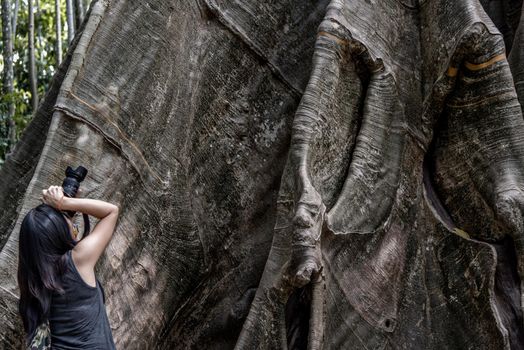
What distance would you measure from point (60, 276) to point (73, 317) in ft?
0.49

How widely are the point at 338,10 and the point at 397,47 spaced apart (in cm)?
48

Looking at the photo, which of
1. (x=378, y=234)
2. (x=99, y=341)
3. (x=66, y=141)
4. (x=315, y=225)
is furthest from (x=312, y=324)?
(x=66, y=141)

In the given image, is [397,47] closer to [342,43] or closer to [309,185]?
[342,43]

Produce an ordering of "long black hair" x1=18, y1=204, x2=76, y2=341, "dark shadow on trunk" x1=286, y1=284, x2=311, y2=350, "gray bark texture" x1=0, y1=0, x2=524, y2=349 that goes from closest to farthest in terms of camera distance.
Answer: "long black hair" x1=18, y1=204, x2=76, y2=341 → "dark shadow on trunk" x1=286, y1=284, x2=311, y2=350 → "gray bark texture" x1=0, y1=0, x2=524, y2=349

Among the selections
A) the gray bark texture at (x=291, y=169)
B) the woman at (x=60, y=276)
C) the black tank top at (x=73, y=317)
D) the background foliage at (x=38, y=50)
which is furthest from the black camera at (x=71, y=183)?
the background foliage at (x=38, y=50)

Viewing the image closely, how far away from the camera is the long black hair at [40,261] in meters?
3.18

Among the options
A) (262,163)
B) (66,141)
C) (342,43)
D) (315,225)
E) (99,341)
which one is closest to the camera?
(99,341)

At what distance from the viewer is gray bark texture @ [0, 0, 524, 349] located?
411 cm

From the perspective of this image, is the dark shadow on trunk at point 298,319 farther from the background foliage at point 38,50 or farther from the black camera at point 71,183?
the background foliage at point 38,50

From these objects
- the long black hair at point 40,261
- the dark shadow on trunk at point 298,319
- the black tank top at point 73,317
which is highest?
the long black hair at point 40,261

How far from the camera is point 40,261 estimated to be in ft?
10.4

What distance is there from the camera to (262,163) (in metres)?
4.76

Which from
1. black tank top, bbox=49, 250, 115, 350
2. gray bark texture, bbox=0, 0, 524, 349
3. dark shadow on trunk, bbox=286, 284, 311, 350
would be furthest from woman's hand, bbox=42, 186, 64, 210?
dark shadow on trunk, bbox=286, 284, 311, 350

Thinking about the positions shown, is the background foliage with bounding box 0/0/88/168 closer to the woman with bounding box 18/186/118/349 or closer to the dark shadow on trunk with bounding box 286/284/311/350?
the dark shadow on trunk with bounding box 286/284/311/350
